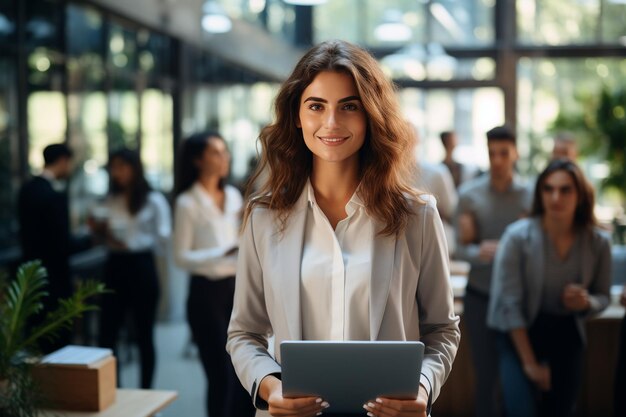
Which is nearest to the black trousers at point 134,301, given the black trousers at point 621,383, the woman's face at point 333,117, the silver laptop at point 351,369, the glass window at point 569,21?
the black trousers at point 621,383

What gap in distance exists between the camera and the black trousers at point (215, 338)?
5.03m

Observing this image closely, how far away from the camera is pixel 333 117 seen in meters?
2.21

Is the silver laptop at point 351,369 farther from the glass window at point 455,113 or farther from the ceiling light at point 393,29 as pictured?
the ceiling light at point 393,29

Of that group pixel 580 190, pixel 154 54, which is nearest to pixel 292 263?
pixel 580 190

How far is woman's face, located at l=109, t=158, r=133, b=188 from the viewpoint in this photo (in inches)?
248

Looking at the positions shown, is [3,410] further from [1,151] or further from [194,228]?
[1,151]

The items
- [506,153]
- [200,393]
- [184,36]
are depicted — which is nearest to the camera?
[506,153]

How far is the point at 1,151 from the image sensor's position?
19.5 feet

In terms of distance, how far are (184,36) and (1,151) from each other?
371cm

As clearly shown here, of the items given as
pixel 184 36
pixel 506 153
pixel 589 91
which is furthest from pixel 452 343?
pixel 589 91

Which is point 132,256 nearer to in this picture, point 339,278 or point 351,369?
point 339,278

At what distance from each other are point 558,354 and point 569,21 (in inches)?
395

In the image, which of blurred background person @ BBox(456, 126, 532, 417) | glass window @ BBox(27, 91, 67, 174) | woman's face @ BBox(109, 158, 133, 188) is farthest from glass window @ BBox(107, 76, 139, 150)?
blurred background person @ BBox(456, 126, 532, 417)

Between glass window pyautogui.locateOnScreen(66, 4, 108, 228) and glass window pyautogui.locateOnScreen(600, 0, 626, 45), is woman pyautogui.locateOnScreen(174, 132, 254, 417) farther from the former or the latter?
glass window pyautogui.locateOnScreen(600, 0, 626, 45)
